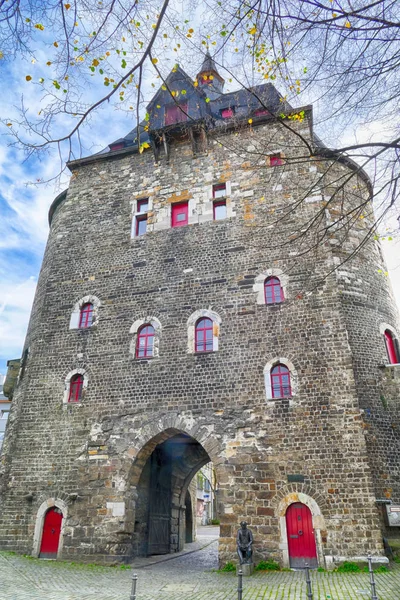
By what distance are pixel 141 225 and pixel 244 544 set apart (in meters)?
10.7

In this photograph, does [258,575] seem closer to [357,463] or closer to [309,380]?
[357,463]

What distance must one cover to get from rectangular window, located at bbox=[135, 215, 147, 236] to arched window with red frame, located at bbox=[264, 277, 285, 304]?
16.8 ft

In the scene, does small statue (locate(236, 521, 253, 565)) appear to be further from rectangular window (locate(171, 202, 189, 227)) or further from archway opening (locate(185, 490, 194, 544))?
rectangular window (locate(171, 202, 189, 227))

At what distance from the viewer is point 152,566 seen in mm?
11461

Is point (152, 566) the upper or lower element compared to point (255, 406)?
lower

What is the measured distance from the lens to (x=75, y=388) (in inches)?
537

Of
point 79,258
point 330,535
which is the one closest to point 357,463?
point 330,535

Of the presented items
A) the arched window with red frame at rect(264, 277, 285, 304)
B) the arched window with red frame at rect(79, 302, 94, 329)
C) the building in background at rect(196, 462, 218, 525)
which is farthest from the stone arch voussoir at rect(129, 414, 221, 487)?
the building in background at rect(196, 462, 218, 525)

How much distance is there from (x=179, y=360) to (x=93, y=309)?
12.5 feet

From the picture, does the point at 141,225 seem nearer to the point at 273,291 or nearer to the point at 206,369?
the point at 273,291

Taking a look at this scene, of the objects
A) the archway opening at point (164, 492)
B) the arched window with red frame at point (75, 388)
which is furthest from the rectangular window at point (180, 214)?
the archway opening at point (164, 492)

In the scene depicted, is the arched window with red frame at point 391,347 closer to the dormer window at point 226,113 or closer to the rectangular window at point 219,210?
the rectangular window at point 219,210

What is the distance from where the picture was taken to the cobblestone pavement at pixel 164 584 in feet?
24.0

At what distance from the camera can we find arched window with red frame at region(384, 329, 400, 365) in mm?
12680
